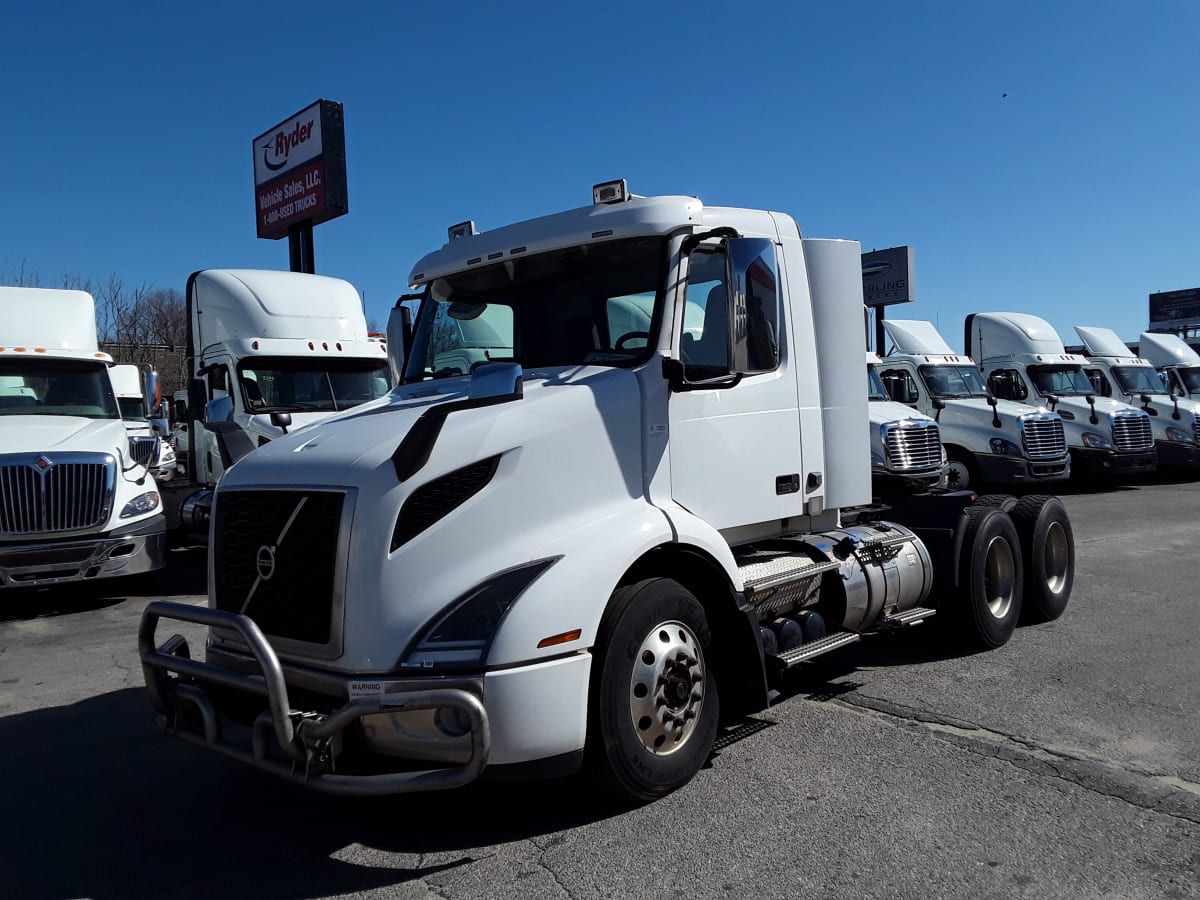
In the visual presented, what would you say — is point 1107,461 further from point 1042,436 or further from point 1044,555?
point 1044,555

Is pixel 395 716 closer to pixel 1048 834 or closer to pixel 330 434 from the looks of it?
pixel 330 434

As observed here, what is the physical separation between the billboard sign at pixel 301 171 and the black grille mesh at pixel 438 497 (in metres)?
18.1

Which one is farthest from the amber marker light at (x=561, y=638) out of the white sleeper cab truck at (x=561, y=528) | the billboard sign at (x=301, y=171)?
the billboard sign at (x=301, y=171)

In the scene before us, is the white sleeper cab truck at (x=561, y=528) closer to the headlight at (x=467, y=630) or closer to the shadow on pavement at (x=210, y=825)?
the headlight at (x=467, y=630)

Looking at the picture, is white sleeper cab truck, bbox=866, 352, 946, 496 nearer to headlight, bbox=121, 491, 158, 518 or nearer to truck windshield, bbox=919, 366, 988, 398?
truck windshield, bbox=919, 366, 988, 398

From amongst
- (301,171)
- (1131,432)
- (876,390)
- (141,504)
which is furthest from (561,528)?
(301,171)

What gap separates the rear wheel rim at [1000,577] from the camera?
22.1 feet

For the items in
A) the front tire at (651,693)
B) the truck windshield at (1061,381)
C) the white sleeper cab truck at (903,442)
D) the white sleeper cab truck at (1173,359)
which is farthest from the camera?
the white sleeper cab truck at (1173,359)

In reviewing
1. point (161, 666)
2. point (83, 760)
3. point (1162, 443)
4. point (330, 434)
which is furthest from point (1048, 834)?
point (1162, 443)

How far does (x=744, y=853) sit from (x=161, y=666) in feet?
8.18

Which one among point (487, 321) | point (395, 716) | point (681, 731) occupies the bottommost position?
point (681, 731)

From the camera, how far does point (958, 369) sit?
1795cm

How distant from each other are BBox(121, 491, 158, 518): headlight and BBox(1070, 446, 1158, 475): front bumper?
1638 cm

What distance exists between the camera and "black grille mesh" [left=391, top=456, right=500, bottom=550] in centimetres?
358
